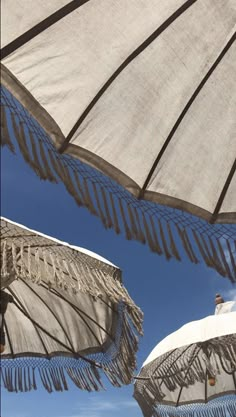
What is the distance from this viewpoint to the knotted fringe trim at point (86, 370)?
446 cm

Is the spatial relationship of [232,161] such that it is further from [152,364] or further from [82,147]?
[152,364]

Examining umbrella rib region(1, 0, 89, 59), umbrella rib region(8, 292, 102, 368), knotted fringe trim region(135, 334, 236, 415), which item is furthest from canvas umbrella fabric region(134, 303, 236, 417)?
umbrella rib region(1, 0, 89, 59)

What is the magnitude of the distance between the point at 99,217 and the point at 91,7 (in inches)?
29.3

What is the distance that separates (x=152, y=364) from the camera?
5.58 m

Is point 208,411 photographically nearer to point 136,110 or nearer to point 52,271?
point 52,271

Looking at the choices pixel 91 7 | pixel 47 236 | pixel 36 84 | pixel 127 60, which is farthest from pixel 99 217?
pixel 47 236

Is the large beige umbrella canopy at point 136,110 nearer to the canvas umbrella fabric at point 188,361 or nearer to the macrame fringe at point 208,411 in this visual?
the canvas umbrella fabric at point 188,361

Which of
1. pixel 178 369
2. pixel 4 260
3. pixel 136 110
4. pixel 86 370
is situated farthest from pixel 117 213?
pixel 178 369

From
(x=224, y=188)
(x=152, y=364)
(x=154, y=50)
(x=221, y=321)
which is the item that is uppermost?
(x=154, y=50)

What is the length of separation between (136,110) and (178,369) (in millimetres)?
4235

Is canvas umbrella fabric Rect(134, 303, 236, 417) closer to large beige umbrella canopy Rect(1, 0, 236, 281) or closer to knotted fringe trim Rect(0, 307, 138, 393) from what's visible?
knotted fringe trim Rect(0, 307, 138, 393)

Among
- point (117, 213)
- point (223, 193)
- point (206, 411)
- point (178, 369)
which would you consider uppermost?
point (223, 193)

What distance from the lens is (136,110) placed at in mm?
1946

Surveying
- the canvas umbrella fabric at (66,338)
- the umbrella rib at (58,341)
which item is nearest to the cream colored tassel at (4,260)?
the canvas umbrella fabric at (66,338)
